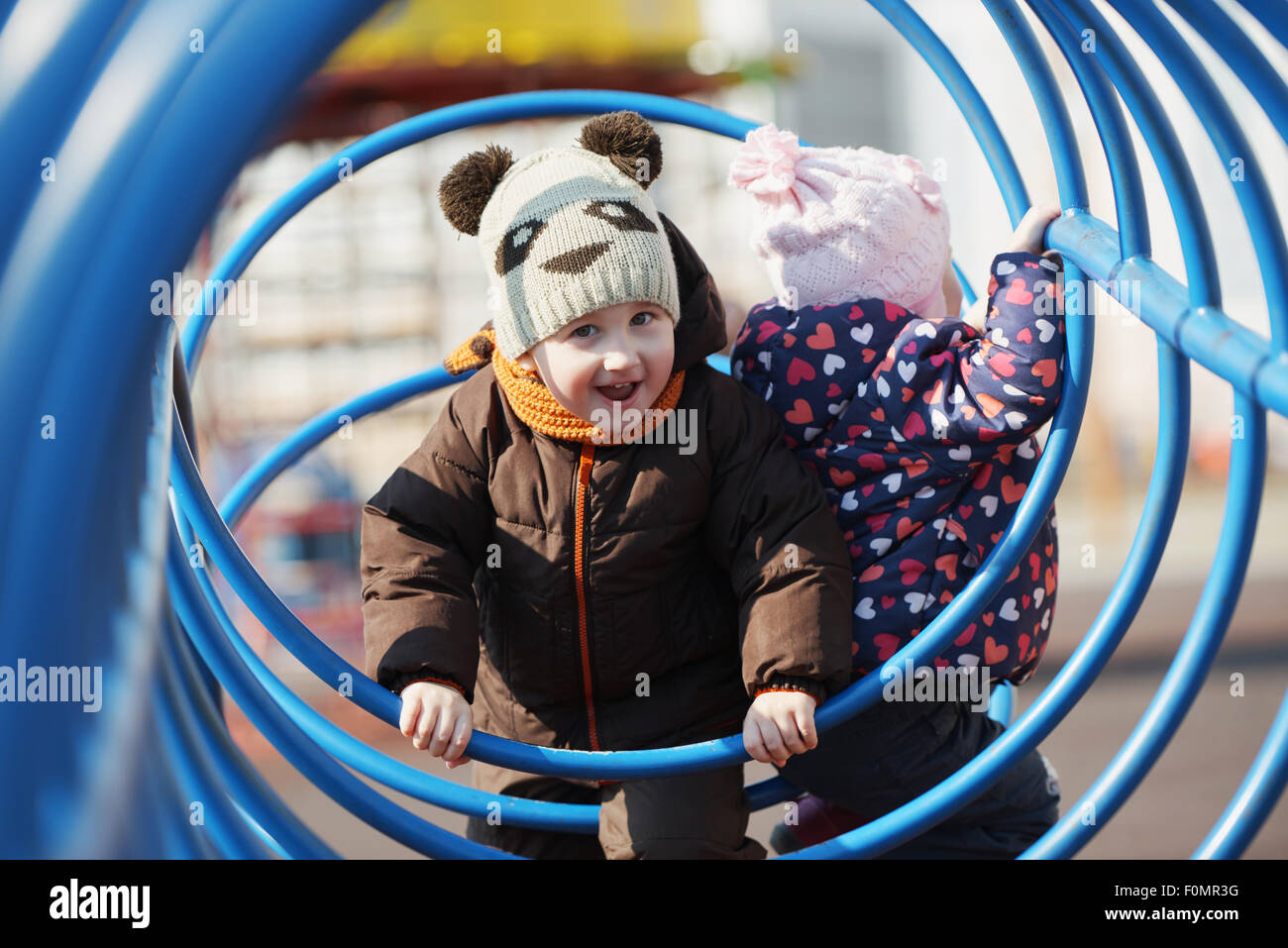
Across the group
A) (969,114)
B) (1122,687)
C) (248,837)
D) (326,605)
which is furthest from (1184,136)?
(248,837)

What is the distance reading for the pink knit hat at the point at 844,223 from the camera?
151 centimetres

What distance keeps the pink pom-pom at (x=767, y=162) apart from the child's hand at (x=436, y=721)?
71 cm

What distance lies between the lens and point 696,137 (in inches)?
348

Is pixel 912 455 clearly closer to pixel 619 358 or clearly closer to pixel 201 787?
pixel 619 358

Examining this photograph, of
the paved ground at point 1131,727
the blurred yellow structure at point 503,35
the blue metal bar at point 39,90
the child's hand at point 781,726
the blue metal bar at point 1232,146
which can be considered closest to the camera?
the blue metal bar at point 39,90

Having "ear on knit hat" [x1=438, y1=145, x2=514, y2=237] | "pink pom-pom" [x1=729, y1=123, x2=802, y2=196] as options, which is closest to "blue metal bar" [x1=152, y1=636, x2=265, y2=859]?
"ear on knit hat" [x1=438, y1=145, x2=514, y2=237]

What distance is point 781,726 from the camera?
1331 millimetres

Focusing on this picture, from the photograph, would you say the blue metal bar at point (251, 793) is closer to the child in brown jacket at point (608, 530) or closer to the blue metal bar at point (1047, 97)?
the child in brown jacket at point (608, 530)

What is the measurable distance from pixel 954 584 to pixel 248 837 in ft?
2.73

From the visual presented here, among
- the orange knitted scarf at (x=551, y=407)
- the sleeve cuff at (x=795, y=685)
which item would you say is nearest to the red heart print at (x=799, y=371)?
the orange knitted scarf at (x=551, y=407)

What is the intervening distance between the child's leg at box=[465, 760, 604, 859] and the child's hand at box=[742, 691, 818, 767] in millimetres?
369

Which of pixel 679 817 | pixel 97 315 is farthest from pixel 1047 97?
pixel 97 315

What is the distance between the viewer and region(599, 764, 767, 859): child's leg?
4.74ft

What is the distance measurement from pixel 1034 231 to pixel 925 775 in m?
0.65
